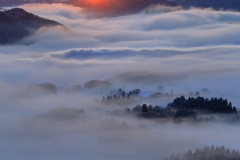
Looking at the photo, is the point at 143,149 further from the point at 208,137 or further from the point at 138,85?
the point at 138,85

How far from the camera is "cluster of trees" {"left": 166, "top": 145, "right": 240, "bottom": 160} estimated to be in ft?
124

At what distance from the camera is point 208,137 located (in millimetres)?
45281

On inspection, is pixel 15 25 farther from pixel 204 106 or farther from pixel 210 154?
pixel 210 154

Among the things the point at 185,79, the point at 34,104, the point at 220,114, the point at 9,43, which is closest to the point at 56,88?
the point at 34,104

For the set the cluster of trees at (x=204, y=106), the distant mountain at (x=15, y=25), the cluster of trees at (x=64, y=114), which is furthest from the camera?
the distant mountain at (x=15, y=25)

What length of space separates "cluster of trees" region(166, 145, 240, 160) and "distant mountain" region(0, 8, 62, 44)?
112 meters

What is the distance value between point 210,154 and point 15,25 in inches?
4592

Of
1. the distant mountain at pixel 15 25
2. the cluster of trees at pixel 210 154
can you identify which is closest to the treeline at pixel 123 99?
the cluster of trees at pixel 210 154

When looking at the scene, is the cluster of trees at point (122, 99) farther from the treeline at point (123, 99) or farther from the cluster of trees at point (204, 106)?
the cluster of trees at point (204, 106)

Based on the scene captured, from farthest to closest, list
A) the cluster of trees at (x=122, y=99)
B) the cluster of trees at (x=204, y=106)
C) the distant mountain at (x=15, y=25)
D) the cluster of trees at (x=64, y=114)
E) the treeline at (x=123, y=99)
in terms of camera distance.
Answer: the distant mountain at (x=15, y=25) → the cluster of trees at (x=122, y=99) → the treeline at (x=123, y=99) → the cluster of trees at (x=64, y=114) → the cluster of trees at (x=204, y=106)

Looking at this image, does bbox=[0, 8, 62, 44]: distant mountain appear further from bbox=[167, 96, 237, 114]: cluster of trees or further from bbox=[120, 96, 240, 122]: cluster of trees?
bbox=[167, 96, 237, 114]: cluster of trees

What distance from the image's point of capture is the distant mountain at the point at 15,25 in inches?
5310

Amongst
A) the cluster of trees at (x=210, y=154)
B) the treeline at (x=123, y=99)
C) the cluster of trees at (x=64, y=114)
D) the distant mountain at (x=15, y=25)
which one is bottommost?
the cluster of trees at (x=210, y=154)

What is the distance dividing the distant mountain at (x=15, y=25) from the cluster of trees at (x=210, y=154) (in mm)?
112183
